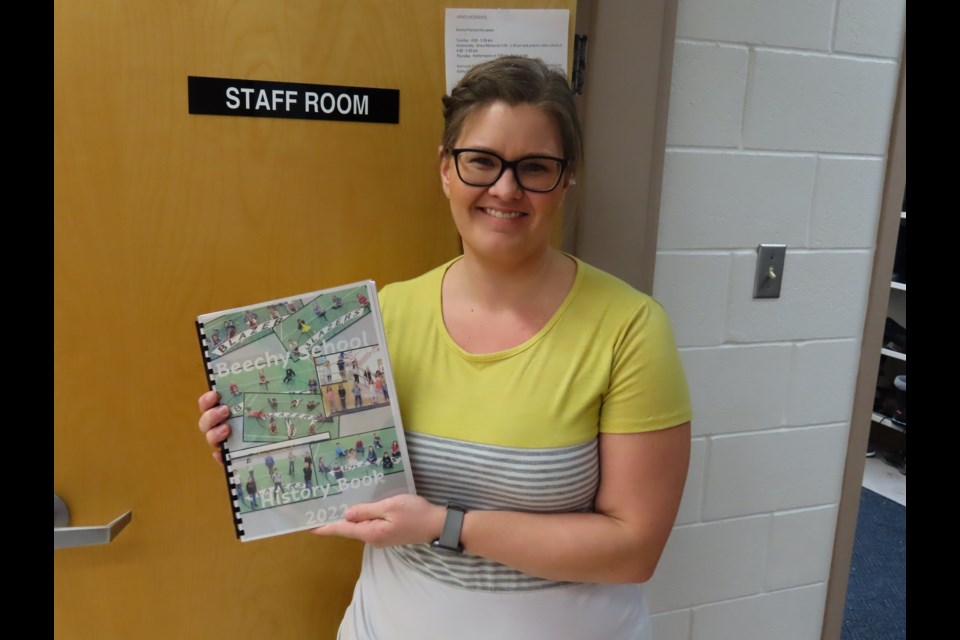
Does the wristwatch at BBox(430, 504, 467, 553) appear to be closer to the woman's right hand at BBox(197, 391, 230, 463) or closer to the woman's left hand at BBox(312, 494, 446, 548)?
the woman's left hand at BBox(312, 494, 446, 548)

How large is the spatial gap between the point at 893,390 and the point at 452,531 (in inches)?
134

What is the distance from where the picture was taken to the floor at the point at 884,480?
3105mm

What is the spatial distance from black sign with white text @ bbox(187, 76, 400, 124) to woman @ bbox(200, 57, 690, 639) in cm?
20

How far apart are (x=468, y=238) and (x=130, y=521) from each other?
0.78 m

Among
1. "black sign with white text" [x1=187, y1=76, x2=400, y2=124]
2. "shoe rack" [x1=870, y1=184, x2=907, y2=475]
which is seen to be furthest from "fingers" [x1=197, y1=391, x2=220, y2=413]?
"shoe rack" [x1=870, y1=184, x2=907, y2=475]

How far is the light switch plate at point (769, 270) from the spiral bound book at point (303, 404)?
901 mm

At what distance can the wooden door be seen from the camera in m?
1.03

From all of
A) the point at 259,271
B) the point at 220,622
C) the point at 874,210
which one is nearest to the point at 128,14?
the point at 259,271

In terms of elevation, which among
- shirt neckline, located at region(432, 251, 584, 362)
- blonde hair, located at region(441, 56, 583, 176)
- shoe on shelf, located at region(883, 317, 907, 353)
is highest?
blonde hair, located at region(441, 56, 583, 176)

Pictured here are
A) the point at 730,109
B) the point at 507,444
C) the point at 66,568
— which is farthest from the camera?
the point at 730,109

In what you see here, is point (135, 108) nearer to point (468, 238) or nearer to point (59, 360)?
point (59, 360)

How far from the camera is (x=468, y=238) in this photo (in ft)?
3.03

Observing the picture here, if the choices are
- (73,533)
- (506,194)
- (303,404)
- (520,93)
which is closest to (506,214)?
(506,194)

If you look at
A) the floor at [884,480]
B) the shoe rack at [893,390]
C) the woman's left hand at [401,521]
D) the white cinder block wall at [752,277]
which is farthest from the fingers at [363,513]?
the shoe rack at [893,390]
